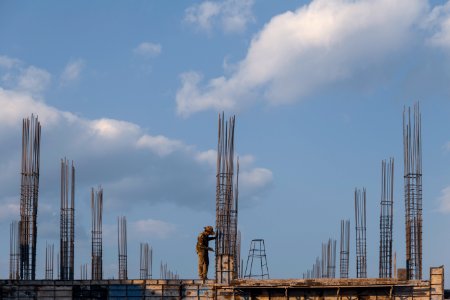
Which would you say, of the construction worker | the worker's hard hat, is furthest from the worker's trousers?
the worker's hard hat

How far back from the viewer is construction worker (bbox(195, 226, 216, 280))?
2736 centimetres

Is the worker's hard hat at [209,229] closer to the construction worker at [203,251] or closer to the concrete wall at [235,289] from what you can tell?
the construction worker at [203,251]

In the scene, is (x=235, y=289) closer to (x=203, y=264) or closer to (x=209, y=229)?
(x=203, y=264)

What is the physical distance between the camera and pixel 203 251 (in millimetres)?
27375

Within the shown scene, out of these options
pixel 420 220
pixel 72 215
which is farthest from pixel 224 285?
pixel 72 215

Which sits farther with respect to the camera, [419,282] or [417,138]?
[417,138]

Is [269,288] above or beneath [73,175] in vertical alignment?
beneath

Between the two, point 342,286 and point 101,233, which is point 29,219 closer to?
point 101,233

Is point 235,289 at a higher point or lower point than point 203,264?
lower

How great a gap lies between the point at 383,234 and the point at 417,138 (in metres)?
7.23

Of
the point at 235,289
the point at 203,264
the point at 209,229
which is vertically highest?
the point at 209,229

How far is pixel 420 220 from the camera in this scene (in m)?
29.2

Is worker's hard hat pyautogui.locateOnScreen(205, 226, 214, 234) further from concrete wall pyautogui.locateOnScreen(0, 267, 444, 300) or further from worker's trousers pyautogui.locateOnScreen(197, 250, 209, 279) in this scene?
concrete wall pyautogui.locateOnScreen(0, 267, 444, 300)

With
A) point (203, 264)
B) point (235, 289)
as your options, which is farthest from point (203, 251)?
point (235, 289)
